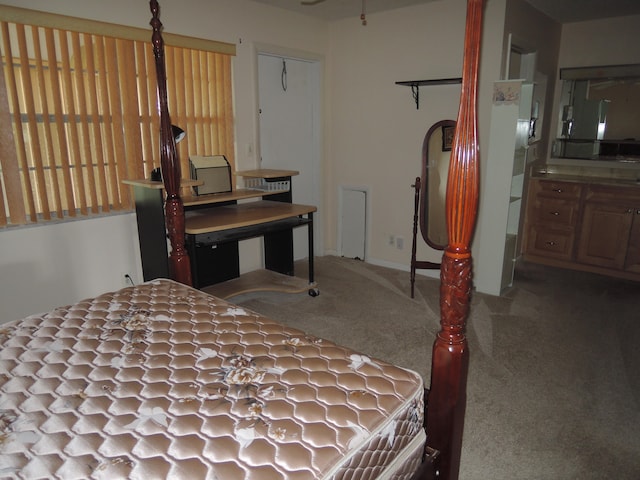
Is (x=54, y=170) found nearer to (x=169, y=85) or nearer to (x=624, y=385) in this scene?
(x=169, y=85)

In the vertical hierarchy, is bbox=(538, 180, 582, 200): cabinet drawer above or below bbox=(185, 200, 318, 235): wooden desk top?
above

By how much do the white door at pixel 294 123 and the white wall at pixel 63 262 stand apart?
1511 millimetres

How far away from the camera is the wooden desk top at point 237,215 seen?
9.59 ft

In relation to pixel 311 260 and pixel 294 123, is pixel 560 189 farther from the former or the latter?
pixel 294 123

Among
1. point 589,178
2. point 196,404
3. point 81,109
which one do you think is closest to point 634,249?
point 589,178

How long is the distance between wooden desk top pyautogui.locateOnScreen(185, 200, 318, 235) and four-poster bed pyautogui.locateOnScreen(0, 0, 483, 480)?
49.9 inches

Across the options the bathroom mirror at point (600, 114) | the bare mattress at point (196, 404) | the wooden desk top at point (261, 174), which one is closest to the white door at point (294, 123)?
the wooden desk top at point (261, 174)

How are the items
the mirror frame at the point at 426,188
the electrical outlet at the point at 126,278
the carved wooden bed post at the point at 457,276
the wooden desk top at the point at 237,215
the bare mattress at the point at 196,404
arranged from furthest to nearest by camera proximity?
the mirror frame at the point at 426,188 → the electrical outlet at the point at 126,278 → the wooden desk top at the point at 237,215 → the carved wooden bed post at the point at 457,276 → the bare mattress at the point at 196,404

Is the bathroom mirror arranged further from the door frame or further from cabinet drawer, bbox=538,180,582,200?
the door frame

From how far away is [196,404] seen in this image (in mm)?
1177

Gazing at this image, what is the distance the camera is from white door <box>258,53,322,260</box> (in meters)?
4.09

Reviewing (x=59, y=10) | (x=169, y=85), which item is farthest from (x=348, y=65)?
(x=59, y=10)

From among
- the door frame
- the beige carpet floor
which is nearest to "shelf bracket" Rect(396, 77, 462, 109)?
the door frame

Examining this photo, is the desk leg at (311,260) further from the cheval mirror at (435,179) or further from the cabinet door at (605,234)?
the cabinet door at (605,234)
